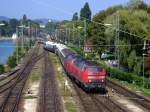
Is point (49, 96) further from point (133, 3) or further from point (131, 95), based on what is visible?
point (133, 3)

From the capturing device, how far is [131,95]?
42.2m

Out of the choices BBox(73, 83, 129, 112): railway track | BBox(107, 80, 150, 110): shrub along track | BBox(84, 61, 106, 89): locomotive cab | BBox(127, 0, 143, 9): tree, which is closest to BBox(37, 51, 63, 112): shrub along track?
BBox(73, 83, 129, 112): railway track

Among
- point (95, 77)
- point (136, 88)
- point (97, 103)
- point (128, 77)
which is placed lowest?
point (97, 103)

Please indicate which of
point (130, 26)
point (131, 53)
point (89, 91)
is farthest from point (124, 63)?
point (89, 91)

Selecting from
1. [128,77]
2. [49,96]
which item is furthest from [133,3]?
[49,96]

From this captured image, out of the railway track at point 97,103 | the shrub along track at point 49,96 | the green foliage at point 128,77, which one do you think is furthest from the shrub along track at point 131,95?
the shrub along track at point 49,96

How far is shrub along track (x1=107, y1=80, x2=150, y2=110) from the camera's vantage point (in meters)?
36.9

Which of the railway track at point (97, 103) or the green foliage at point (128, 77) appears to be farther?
the green foliage at point (128, 77)

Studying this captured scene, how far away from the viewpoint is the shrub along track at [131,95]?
1454 inches

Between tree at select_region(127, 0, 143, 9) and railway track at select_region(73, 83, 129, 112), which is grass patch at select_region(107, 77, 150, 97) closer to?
railway track at select_region(73, 83, 129, 112)

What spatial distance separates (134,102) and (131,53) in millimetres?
36747

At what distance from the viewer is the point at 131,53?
73.8 metres

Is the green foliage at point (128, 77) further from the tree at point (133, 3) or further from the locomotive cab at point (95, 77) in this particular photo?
the tree at point (133, 3)

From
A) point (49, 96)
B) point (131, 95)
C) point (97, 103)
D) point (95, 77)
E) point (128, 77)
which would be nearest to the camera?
point (97, 103)
